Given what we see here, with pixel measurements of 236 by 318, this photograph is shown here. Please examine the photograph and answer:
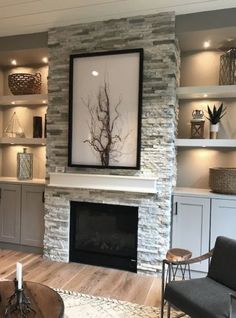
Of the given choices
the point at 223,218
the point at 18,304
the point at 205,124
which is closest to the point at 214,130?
the point at 205,124

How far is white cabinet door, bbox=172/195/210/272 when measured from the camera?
338 centimetres

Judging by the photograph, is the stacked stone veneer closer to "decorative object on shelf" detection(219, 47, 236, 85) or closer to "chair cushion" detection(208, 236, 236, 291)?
"decorative object on shelf" detection(219, 47, 236, 85)

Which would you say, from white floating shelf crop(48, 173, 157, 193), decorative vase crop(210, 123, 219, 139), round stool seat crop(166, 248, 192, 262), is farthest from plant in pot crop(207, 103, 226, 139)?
round stool seat crop(166, 248, 192, 262)

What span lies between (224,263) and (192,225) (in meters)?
1.08

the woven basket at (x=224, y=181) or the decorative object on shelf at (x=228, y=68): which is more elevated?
the decorative object on shelf at (x=228, y=68)

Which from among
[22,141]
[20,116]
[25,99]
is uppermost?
[25,99]

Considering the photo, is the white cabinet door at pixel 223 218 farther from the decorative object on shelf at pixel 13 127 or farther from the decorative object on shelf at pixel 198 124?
the decorative object on shelf at pixel 13 127

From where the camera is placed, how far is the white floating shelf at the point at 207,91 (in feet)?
11.2

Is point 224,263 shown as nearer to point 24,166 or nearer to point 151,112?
point 151,112

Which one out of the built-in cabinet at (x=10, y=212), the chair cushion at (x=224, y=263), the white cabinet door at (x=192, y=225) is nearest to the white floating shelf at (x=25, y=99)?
the built-in cabinet at (x=10, y=212)

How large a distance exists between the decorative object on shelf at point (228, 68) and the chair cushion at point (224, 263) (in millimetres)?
1972

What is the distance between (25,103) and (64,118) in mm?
1045

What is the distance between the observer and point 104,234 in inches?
150

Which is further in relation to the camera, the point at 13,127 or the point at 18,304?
the point at 13,127
